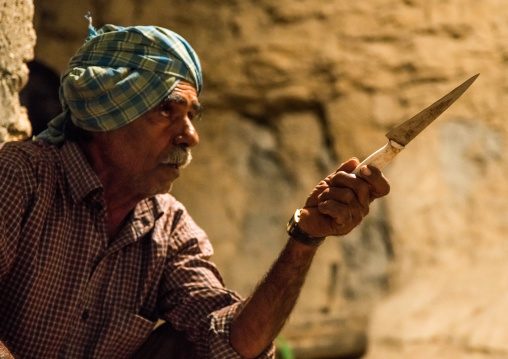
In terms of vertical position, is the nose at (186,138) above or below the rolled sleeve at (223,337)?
above

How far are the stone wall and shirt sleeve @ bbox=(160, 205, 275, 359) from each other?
56 centimetres

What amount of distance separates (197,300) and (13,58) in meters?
0.87

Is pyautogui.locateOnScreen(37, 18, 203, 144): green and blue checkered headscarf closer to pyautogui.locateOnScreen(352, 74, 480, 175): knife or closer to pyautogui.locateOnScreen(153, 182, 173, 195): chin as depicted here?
pyautogui.locateOnScreen(153, 182, 173, 195): chin

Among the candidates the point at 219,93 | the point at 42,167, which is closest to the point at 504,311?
the point at 219,93

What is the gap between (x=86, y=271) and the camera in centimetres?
209

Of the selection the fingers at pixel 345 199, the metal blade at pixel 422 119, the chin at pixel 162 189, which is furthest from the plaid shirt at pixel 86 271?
the metal blade at pixel 422 119

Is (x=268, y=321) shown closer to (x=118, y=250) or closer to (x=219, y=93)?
(x=118, y=250)

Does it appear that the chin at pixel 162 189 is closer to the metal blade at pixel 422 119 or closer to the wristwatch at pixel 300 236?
the wristwatch at pixel 300 236

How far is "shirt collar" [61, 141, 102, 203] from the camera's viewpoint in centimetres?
208

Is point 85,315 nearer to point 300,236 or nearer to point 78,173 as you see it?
point 78,173

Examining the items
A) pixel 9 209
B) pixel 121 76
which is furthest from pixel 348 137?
pixel 9 209

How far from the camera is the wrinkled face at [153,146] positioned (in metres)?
2.15

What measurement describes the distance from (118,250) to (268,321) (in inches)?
17.4

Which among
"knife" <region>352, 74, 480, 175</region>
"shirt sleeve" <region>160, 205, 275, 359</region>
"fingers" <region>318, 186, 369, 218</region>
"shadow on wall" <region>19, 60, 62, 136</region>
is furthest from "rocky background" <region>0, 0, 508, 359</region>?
"knife" <region>352, 74, 480, 175</region>
